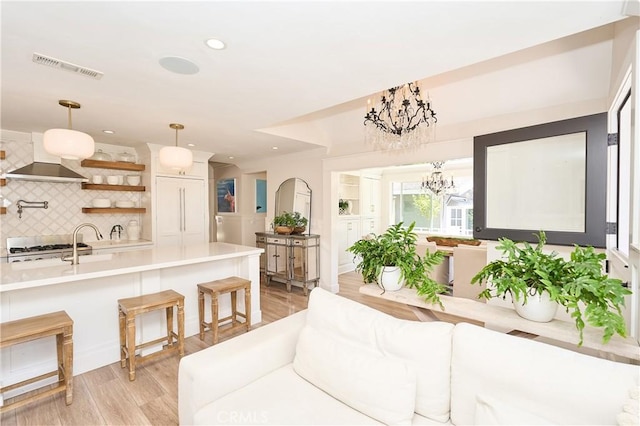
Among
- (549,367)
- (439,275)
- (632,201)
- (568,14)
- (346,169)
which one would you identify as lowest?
(439,275)

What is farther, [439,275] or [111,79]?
[439,275]

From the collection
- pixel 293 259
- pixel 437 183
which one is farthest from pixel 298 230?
pixel 437 183

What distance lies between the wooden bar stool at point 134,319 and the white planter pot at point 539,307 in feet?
8.33

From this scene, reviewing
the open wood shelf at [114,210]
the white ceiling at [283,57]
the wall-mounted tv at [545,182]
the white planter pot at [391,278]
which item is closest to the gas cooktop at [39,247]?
the open wood shelf at [114,210]

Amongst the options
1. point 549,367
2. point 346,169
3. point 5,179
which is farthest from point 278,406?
point 5,179

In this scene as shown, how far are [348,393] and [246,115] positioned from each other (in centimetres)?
274

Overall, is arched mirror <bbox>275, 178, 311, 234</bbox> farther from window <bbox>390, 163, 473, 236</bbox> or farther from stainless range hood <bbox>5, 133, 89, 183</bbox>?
window <bbox>390, 163, 473, 236</bbox>

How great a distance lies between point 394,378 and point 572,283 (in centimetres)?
88

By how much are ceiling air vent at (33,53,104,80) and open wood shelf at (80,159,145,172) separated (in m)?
2.58

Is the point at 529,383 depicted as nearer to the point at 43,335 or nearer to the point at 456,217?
the point at 43,335

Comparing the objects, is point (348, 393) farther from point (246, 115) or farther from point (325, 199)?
point (325, 199)

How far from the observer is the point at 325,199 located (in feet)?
16.0

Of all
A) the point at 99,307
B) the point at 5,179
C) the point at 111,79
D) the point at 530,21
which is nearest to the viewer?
the point at 530,21

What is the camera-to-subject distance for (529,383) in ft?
3.65
